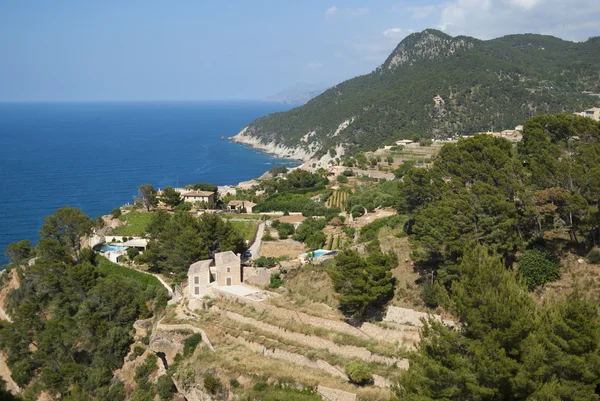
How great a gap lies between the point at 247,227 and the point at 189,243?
8554 millimetres

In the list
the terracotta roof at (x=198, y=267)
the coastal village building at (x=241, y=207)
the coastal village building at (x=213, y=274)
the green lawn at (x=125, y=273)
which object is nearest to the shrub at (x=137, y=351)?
the coastal village building at (x=213, y=274)

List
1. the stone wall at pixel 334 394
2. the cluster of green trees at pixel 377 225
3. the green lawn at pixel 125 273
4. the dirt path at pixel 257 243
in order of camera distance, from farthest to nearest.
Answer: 1. the green lawn at pixel 125 273
2. the dirt path at pixel 257 243
3. the cluster of green trees at pixel 377 225
4. the stone wall at pixel 334 394

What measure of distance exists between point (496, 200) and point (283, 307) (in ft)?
33.4

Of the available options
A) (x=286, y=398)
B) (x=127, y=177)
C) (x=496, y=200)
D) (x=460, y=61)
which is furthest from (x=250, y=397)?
(x=460, y=61)

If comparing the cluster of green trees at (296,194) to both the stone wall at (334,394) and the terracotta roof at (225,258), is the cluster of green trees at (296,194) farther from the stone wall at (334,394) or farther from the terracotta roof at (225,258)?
the stone wall at (334,394)

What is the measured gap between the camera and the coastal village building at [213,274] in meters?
27.5

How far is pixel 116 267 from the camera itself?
120 feet

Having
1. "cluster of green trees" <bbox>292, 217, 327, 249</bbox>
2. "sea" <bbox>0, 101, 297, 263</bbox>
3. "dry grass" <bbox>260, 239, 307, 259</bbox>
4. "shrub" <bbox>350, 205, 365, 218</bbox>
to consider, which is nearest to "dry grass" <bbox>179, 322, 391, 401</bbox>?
"dry grass" <bbox>260, 239, 307, 259</bbox>

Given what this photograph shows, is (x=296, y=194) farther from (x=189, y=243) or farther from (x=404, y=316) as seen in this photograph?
(x=404, y=316)

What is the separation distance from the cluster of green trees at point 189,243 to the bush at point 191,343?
774cm

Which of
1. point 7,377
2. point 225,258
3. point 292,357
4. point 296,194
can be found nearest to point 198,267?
point 225,258

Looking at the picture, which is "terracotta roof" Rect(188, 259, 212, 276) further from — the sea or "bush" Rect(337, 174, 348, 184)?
the sea

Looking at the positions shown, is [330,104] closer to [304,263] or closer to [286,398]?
[304,263]

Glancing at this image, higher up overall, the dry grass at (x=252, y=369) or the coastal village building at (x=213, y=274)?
the coastal village building at (x=213, y=274)
